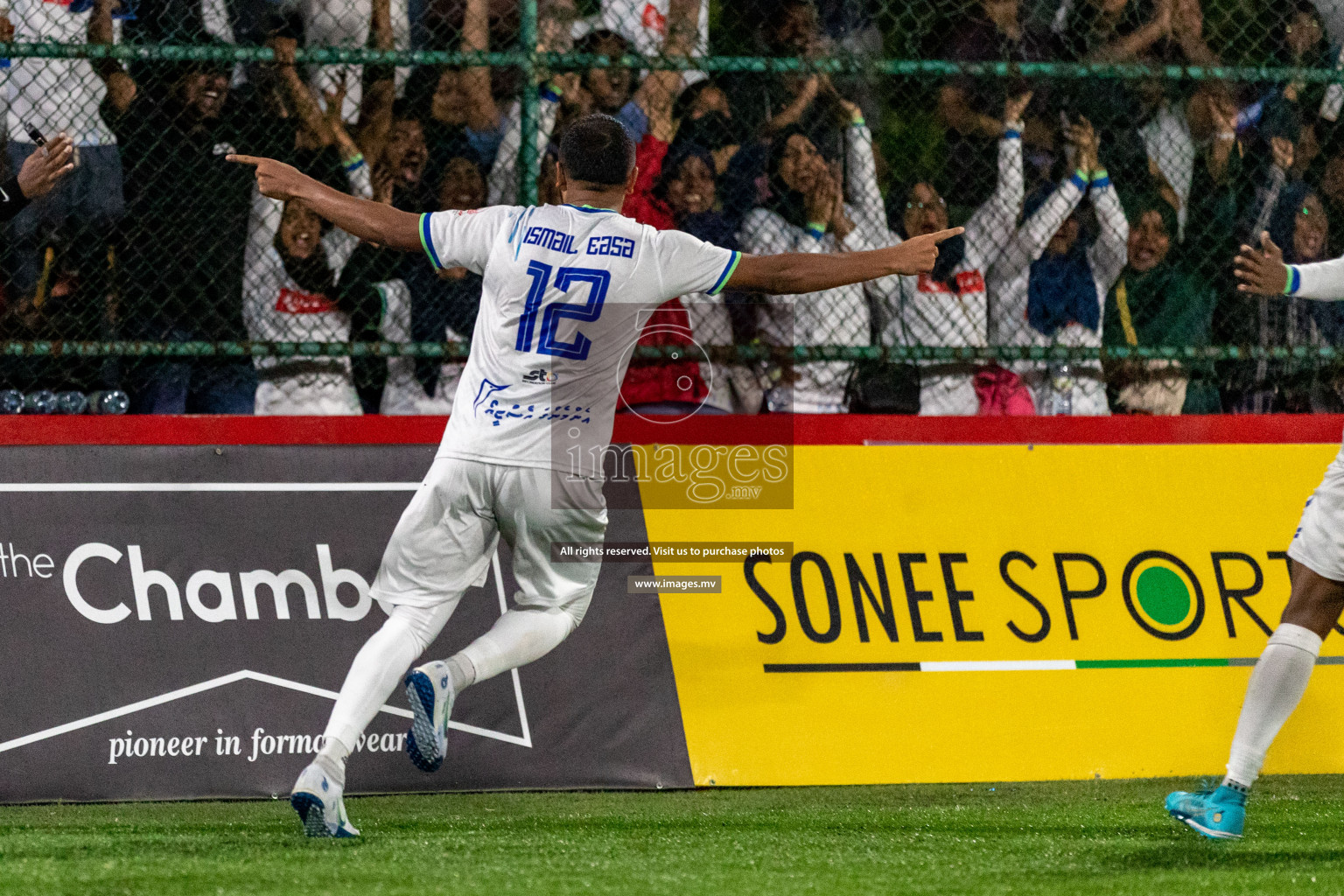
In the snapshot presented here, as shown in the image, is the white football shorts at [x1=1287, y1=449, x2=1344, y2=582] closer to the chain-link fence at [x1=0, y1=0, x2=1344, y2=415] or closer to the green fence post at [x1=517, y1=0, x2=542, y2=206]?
the chain-link fence at [x1=0, y1=0, x2=1344, y2=415]

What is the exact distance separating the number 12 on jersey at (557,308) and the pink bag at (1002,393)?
7.23ft

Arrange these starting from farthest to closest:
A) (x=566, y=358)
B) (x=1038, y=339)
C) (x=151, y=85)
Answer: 1. (x=1038, y=339)
2. (x=151, y=85)
3. (x=566, y=358)

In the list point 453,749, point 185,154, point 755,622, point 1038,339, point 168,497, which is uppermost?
point 185,154

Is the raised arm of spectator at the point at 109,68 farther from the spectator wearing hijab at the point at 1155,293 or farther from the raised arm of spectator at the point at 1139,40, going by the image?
the spectator wearing hijab at the point at 1155,293

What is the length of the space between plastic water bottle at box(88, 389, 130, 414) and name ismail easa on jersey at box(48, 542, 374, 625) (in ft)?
1.78

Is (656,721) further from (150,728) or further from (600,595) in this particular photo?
(150,728)

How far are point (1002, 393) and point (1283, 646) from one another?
2062 millimetres

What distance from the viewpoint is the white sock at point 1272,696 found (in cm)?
446

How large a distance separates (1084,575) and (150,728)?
11.5 ft

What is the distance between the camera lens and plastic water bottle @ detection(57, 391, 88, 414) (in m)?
5.75

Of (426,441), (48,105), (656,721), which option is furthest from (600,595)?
(48,105)

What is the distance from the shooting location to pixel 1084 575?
19.6ft

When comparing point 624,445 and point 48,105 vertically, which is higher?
point 48,105

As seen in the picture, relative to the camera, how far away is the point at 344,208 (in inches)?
186
